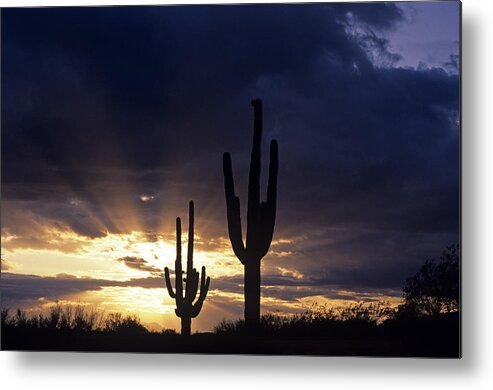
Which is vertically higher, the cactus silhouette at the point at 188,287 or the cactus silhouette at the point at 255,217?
the cactus silhouette at the point at 255,217

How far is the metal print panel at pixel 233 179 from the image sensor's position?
19.1 ft

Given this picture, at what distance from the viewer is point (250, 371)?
5.95m

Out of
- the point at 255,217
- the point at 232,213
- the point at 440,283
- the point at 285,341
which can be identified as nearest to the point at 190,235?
the point at 232,213

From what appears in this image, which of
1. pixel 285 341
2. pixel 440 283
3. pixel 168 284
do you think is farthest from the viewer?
pixel 168 284

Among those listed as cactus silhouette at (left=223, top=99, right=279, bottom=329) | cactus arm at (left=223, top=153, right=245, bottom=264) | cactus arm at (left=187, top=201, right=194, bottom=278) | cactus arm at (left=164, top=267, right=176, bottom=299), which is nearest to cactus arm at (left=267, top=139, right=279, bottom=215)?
cactus silhouette at (left=223, top=99, right=279, bottom=329)

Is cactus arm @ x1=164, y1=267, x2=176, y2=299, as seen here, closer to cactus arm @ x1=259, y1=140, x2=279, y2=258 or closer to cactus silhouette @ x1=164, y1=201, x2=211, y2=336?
cactus silhouette @ x1=164, y1=201, x2=211, y2=336

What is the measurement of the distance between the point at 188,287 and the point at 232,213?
519mm

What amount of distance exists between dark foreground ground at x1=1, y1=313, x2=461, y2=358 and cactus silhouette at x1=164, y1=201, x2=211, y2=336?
13cm

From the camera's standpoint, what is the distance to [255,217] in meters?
5.98

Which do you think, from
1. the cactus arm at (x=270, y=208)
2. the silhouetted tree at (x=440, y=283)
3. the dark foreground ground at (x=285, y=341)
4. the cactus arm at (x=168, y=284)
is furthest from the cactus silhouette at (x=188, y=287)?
the silhouetted tree at (x=440, y=283)

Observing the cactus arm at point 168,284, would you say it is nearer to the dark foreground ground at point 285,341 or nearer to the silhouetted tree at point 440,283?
the dark foreground ground at point 285,341

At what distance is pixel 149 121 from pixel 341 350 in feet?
5.93

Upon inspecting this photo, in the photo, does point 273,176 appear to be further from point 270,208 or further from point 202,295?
point 202,295

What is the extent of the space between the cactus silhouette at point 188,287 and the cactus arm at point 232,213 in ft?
0.74
